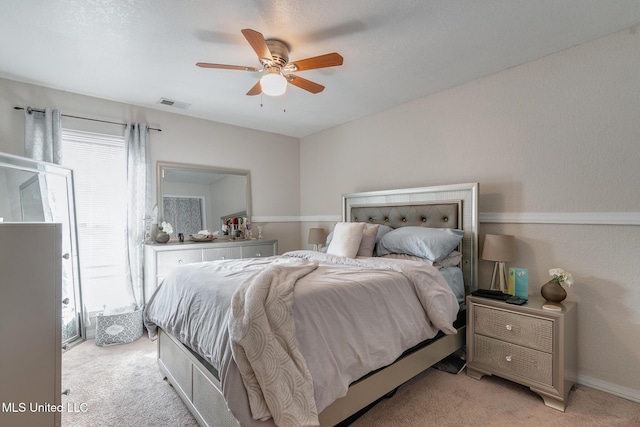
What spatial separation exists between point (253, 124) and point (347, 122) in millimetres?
1295

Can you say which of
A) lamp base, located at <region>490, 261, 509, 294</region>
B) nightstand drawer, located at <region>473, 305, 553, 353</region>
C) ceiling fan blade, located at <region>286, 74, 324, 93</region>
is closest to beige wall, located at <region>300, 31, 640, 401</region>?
lamp base, located at <region>490, 261, 509, 294</region>

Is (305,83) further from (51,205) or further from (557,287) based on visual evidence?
(51,205)

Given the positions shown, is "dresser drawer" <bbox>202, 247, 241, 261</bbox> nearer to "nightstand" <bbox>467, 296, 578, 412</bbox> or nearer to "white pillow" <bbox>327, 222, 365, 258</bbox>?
"white pillow" <bbox>327, 222, 365, 258</bbox>

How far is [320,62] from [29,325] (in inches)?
81.7

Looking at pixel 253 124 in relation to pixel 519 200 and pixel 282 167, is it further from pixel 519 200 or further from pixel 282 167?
pixel 519 200

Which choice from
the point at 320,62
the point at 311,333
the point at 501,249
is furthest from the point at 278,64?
the point at 501,249

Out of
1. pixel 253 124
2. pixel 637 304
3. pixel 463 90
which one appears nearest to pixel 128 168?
pixel 253 124

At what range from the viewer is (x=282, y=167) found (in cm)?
457

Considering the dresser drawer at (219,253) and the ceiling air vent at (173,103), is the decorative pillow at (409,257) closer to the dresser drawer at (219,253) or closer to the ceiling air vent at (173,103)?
the dresser drawer at (219,253)

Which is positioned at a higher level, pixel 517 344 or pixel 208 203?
pixel 208 203

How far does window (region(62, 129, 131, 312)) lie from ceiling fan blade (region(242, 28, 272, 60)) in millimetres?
2340

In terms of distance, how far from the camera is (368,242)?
284 cm

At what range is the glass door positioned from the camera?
7.95 ft

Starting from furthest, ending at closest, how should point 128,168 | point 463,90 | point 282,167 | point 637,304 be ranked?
point 282,167
point 128,168
point 463,90
point 637,304
